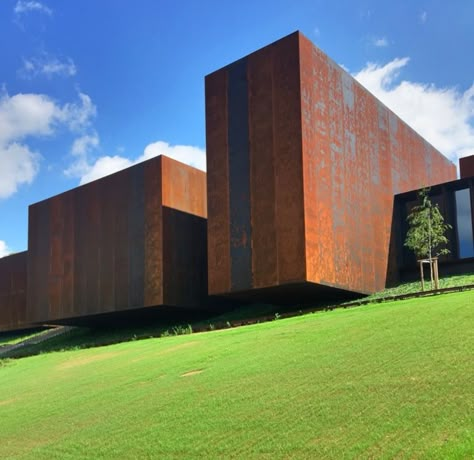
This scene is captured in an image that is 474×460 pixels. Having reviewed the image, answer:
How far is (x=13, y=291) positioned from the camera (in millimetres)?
51188

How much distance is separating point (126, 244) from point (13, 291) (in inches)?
743

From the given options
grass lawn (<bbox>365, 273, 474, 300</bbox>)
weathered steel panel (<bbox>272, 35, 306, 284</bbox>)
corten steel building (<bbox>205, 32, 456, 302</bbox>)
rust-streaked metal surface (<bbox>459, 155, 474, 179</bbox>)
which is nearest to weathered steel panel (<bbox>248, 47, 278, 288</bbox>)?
corten steel building (<bbox>205, 32, 456, 302</bbox>)

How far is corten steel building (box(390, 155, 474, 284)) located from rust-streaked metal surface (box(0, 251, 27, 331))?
28.1 meters

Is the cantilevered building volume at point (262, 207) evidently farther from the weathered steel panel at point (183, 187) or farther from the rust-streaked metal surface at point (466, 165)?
the rust-streaked metal surface at point (466, 165)

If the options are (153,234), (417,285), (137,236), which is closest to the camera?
(417,285)

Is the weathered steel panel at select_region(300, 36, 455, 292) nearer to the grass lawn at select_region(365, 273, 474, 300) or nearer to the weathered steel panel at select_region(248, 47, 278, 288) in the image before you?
the grass lawn at select_region(365, 273, 474, 300)

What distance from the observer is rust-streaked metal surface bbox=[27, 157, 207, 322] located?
1382 inches

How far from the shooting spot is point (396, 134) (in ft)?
120

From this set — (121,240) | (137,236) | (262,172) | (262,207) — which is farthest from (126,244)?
(262,172)

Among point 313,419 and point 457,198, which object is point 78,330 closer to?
point 457,198

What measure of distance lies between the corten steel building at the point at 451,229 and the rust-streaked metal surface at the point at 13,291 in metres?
28.1

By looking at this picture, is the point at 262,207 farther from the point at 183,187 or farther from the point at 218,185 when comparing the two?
the point at 183,187

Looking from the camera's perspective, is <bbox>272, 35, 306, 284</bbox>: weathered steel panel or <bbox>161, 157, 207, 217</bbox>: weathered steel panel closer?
<bbox>272, 35, 306, 284</bbox>: weathered steel panel

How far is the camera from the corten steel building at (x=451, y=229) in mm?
32375
